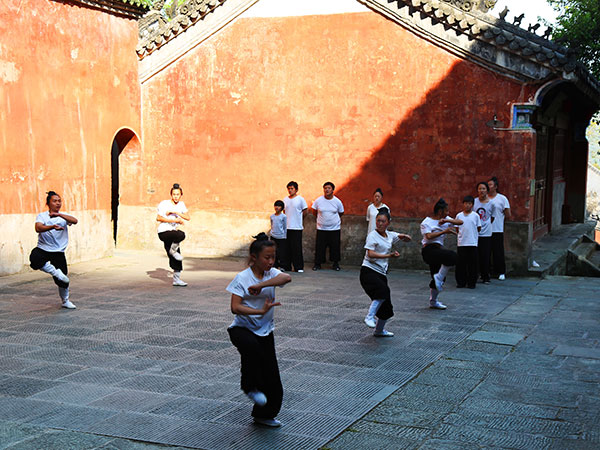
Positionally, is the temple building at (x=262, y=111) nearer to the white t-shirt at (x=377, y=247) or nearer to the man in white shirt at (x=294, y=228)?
the man in white shirt at (x=294, y=228)

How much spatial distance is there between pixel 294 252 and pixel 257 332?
842 cm

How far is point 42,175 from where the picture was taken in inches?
507

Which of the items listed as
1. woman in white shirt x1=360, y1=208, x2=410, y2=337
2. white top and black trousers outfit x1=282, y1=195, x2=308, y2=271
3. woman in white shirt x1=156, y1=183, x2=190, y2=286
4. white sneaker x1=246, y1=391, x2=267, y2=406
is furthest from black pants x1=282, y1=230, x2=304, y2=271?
white sneaker x1=246, y1=391, x2=267, y2=406

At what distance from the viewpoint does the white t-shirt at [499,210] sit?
12.4 metres

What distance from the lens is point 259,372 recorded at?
524 centimetres

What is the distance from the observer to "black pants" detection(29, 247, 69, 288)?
930 cm

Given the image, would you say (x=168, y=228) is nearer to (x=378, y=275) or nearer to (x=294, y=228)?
(x=294, y=228)

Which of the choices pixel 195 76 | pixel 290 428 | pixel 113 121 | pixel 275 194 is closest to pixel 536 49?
pixel 275 194

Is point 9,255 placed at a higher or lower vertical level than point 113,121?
lower

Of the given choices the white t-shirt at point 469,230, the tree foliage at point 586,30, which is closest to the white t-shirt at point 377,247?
the white t-shirt at point 469,230

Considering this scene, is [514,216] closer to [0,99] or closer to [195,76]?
[195,76]

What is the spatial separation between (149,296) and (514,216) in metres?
6.45

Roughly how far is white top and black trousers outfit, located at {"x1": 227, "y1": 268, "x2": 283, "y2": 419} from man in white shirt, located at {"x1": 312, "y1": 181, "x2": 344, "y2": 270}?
27.4 ft

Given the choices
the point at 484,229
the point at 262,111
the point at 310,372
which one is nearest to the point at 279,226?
the point at 262,111
